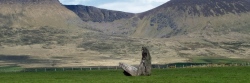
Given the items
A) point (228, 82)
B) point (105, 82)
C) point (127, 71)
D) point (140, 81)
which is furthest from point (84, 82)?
point (228, 82)

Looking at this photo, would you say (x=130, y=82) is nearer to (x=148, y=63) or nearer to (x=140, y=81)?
(x=140, y=81)

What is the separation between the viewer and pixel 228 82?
1426 inches

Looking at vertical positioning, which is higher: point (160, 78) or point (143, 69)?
point (143, 69)

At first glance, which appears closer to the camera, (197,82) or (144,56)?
(197,82)

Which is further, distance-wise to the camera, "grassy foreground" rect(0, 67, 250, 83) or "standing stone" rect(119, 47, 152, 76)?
"standing stone" rect(119, 47, 152, 76)

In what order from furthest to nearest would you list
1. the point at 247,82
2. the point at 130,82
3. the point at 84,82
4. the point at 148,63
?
1. the point at 148,63
2. the point at 84,82
3. the point at 130,82
4. the point at 247,82

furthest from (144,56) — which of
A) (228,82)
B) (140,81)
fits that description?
(228,82)

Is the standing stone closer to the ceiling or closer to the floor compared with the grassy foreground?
closer to the ceiling

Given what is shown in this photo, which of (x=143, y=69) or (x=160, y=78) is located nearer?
(x=160, y=78)

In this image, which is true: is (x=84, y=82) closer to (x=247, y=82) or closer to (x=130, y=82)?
(x=130, y=82)

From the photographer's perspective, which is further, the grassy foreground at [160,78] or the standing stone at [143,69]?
the standing stone at [143,69]

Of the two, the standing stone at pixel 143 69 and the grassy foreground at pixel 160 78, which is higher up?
the standing stone at pixel 143 69

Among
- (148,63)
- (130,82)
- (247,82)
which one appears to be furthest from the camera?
(148,63)

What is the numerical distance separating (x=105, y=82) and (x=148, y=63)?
31.3 feet
